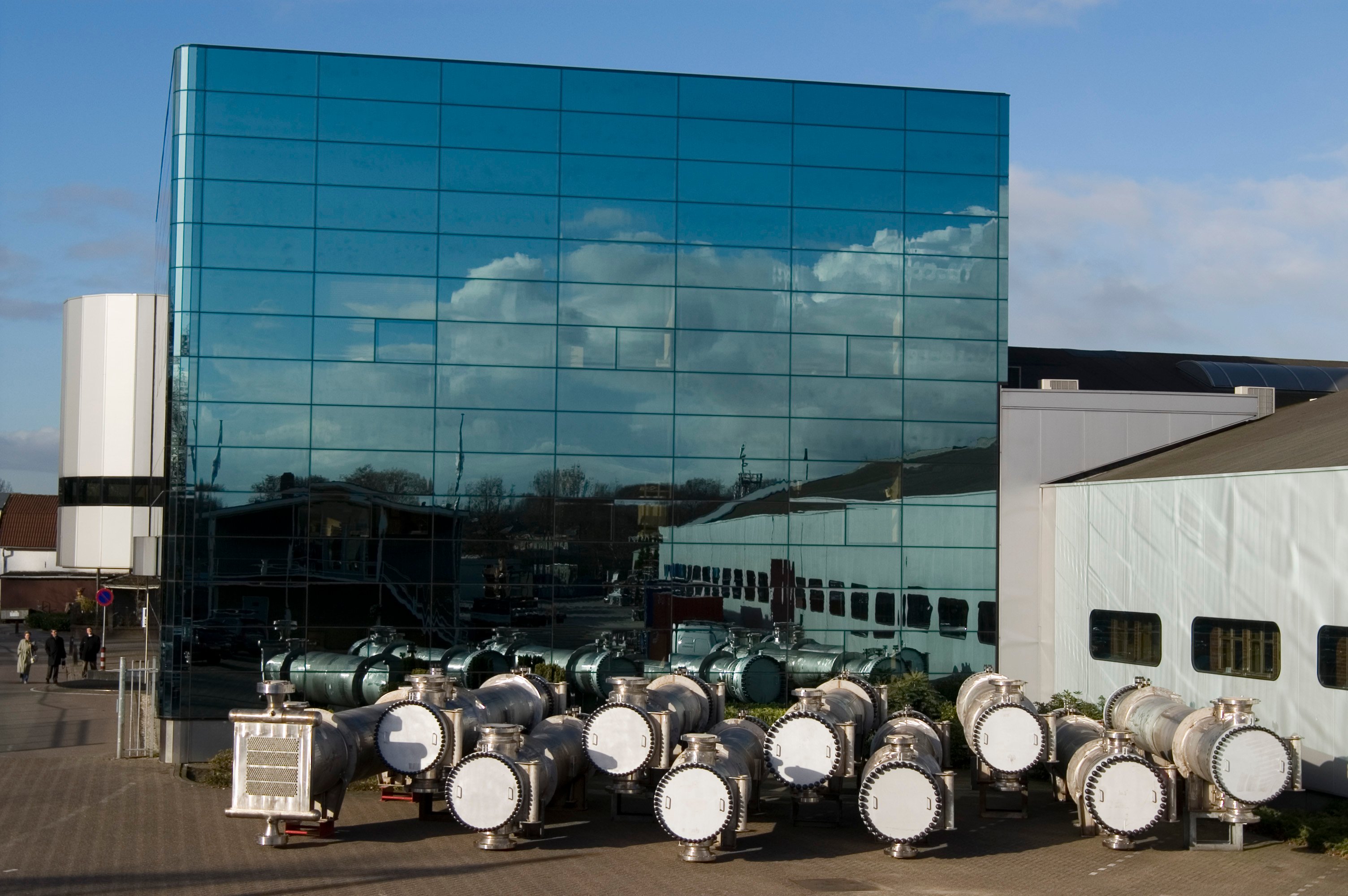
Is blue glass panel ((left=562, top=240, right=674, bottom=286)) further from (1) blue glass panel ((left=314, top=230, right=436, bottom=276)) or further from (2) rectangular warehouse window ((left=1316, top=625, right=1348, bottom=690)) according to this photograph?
(2) rectangular warehouse window ((left=1316, top=625, right=1348, bottom=690))

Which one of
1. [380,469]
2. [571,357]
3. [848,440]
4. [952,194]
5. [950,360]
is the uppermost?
[952,194]

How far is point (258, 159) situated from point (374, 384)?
465cm

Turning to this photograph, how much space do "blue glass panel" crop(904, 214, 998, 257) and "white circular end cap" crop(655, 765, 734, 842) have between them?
13.7 metres

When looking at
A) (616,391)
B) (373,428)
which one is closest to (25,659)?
(373,428)

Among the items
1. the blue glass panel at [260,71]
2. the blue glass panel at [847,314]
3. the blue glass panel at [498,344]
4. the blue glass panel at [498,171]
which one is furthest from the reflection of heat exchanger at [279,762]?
the blue glass panel at [847,314]

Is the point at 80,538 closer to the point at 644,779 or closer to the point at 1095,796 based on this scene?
the point at 644,779

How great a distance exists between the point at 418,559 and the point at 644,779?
26.3 ft

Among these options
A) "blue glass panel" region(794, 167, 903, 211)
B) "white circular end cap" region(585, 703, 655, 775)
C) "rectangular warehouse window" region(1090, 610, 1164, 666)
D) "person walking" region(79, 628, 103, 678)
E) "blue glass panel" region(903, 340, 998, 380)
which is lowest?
"person walking" region(79, 628, 103, 678)

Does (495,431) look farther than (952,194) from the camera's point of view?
No

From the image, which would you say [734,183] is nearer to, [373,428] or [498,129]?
[498,129]

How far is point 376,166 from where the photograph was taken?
25.0 metres

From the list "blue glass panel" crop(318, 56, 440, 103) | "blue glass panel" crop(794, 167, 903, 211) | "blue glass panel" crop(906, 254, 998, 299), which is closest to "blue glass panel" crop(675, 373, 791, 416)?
"blue glass panel" crop(906, 254, 998, 299)

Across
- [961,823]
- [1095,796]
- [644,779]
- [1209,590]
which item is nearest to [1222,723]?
[1095,796]

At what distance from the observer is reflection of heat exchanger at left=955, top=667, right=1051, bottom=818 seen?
18438 millimetres
